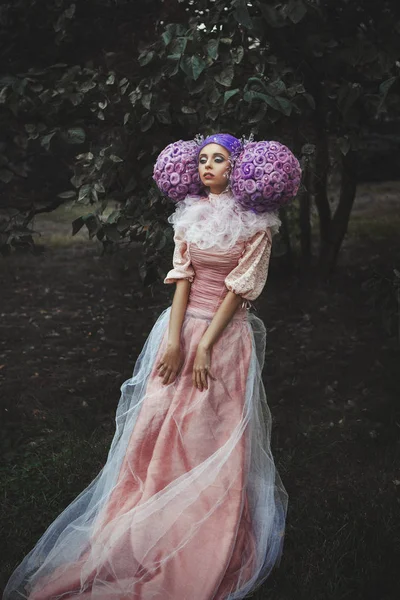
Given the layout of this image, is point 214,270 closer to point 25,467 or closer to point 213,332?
point 213,332

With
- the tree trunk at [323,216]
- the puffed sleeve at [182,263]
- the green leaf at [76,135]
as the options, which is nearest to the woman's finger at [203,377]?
the puffed sleeve at [182,263]

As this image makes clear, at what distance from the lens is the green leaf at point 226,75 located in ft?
11.1

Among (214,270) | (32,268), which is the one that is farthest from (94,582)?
(32,268)

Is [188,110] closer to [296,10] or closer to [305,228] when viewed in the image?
Answer: [296,10]

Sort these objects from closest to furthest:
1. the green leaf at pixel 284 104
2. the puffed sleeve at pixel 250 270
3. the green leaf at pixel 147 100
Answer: the puffed sleeve at pixel 250 270, the green leaf at pixel 284 104, the green leaf at pixel 147 100

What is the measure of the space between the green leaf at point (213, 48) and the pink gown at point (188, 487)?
102 centimetres

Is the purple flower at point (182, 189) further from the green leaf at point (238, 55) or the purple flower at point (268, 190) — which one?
the green leaf at point (238, 55)

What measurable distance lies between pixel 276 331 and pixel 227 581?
3.10 meters

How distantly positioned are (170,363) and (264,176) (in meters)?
0.77

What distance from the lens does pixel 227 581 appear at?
2.73 meters

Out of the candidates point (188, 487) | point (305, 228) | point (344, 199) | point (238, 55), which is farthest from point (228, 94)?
point (305, 228)

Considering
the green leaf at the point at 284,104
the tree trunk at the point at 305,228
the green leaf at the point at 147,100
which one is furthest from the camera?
the tree trunk at the point at 305,228

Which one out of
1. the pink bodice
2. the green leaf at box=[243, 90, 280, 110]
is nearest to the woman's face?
the pink bodice

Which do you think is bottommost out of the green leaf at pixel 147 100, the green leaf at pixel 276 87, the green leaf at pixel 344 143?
the green leaf at pixel 344 143
